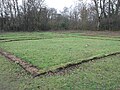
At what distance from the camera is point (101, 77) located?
6.07m

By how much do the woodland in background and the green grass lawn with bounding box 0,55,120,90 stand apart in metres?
27.6

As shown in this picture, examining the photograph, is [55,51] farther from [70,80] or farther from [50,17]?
[50,17]

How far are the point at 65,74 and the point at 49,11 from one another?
35291 mm

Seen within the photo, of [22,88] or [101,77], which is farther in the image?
[101,77]

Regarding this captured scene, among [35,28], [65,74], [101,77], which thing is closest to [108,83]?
[101,77]

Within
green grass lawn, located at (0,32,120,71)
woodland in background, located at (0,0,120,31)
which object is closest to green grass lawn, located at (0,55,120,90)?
green grass lawn, located at (0,32,120,71)

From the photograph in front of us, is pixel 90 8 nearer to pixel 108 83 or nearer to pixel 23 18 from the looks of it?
pixel 23 18

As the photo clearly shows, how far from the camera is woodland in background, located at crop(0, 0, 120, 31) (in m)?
34.8

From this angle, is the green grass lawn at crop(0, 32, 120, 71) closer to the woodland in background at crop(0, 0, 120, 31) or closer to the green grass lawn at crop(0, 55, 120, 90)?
the green grass lawn at crop(0, 55, 120, 90)

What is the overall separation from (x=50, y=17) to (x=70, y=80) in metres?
34.9

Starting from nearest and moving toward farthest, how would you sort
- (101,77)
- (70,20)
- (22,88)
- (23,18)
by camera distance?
(22,88), (101,77), (23,18), (70,20)

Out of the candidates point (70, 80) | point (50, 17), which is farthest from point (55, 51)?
point (50, 17)

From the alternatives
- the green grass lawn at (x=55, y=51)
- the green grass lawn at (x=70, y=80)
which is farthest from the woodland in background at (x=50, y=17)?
the green grass lawn at (x=70, y=80)

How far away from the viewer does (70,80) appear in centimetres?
580
